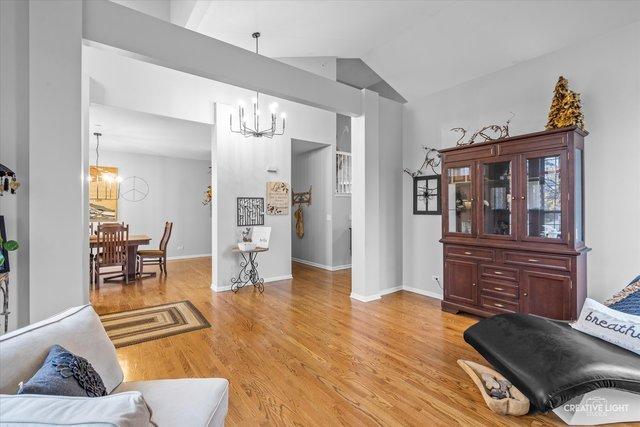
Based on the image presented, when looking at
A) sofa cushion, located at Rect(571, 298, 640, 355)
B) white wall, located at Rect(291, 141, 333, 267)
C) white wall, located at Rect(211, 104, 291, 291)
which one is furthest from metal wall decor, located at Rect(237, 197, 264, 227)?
sofa cushion, located at Rect(571, 298, 640, 355)

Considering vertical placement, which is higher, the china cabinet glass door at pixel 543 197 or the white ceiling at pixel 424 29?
the white ceiling at pixel 424 29

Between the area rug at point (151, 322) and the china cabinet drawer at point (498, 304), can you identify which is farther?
the china cabinet drawer at point (498, 304)

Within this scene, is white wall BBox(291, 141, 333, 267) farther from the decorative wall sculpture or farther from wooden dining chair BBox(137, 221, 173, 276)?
wooden dining chair BBox(137, 221, 173, 276)

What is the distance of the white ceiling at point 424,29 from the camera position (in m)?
3.15

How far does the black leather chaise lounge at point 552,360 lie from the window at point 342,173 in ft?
14.7

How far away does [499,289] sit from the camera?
341 centimetres

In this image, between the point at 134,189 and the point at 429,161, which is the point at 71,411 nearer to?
the point at 429,161

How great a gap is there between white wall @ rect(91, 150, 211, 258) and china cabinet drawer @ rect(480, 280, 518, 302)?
6.73m

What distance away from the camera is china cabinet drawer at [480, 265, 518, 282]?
3.30 m

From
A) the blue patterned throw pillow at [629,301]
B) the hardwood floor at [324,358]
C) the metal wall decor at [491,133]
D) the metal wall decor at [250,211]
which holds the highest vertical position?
the metal wall decor at [491,133]

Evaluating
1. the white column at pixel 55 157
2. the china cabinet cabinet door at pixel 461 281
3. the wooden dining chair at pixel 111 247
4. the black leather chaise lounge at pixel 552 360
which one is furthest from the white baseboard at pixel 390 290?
the wooden dining chair at pixel 111 247

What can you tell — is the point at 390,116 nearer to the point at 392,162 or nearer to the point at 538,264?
the point at 392,162

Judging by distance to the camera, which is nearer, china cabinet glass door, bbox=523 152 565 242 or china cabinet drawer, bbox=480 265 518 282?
china cabinet glass door, bbox=523 152 565 242

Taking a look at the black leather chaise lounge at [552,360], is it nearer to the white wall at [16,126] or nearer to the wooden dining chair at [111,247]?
the white wall at [16,126]
